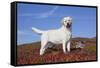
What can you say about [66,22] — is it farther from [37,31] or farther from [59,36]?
[37,31]

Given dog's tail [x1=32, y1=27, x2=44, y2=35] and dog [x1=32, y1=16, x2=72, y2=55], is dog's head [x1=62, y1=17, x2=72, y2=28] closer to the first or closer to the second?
dog [x1=32, y1=16, x2=72, y2=55]

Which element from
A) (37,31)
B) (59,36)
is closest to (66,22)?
(59,36)

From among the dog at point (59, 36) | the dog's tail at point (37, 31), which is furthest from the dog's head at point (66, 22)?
the dog's tail at point (37, 31)

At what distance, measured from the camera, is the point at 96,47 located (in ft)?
8.01

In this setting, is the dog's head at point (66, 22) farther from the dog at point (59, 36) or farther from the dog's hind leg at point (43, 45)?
the dog's hind leg at point (43, 45)

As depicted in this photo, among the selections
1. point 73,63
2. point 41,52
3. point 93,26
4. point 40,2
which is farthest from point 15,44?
point 93,26

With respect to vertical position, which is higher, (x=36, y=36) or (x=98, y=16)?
(x=98, y=16)

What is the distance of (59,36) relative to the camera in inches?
90.0

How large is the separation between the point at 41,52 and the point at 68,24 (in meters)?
0.34

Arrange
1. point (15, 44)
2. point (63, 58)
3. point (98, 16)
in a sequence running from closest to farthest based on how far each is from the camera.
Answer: point (15, 44) < point (63, 58) < point (98, 16)

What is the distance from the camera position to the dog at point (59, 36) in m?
2.22

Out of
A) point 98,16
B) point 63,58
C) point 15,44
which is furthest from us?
point 98,16

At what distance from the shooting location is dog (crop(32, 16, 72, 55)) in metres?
2.22
